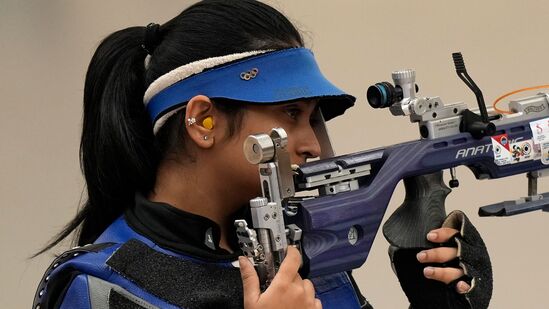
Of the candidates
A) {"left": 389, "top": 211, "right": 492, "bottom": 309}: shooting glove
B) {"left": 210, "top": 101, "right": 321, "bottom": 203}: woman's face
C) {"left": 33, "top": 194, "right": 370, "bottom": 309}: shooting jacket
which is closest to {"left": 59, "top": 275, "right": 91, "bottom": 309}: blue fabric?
{"left": 33, "top": 194, "right": 370, "bottom": 309}: shooting jacket

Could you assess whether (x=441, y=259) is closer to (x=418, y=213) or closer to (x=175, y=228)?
(x=418, y=213)

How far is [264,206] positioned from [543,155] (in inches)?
18.2

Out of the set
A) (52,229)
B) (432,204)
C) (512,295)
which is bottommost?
(512,295)

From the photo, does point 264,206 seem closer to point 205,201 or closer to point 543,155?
point 205,201

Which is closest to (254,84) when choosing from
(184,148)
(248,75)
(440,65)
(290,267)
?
(248,75)

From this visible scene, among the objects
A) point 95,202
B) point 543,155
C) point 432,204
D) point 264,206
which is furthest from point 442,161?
point 95,202

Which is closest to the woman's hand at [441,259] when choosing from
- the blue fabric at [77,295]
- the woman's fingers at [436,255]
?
the woman's fingers at [436,255]

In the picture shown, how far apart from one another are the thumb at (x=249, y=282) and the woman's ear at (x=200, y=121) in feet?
0.60

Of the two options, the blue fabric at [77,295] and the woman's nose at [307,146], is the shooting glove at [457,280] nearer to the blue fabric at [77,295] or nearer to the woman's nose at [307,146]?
the woman's nose at [307,146]

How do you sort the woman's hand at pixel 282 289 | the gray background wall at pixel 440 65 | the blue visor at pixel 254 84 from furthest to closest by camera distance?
the gray background wall at pixel 440 65 < the blue visor at pixel 254 84 < the woman's hand at pixel 282 289

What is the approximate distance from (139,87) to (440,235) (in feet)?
1.55

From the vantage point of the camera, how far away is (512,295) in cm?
211

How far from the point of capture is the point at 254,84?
1075 millimetres

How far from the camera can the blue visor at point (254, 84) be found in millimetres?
1066
